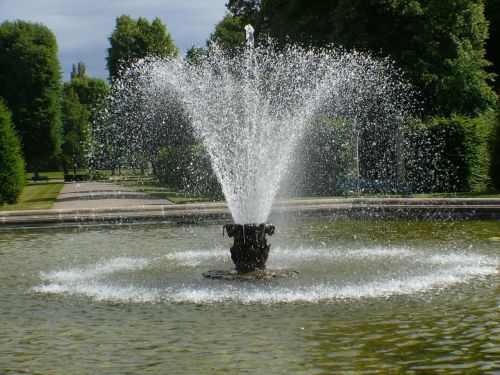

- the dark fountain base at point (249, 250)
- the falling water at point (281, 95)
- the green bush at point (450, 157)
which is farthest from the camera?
the green bush at point (450, 157)

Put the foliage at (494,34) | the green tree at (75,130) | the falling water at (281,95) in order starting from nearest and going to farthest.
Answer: the falling water at (281,95)
the foliage at (494,34)
the green tree at (75,130)

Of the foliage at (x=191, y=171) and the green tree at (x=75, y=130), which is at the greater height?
the green tree at (x=75, y=130)

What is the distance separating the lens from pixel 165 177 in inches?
1720

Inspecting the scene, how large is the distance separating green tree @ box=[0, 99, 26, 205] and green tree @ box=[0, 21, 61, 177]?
108ft

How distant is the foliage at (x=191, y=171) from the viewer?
1118 inches

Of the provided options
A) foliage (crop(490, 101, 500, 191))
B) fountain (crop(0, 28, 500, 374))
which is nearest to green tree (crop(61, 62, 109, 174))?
foliage (crop(490, 101, 500, 191))

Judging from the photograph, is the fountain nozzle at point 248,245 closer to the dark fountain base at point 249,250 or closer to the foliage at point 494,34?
the dark fountain base at point 249,250

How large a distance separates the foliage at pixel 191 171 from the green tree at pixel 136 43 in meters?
18.5

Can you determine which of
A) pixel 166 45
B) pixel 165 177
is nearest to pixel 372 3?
pixel 165 177

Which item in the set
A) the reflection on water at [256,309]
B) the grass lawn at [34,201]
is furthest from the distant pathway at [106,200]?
the reflection on water at [256,309]

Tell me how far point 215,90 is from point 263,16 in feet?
36.9

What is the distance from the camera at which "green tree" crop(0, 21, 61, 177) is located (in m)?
60.3

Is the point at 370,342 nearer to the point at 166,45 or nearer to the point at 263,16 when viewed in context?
the point at 263,16

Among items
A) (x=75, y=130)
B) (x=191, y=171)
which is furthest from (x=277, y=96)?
(x=75, y=130)
